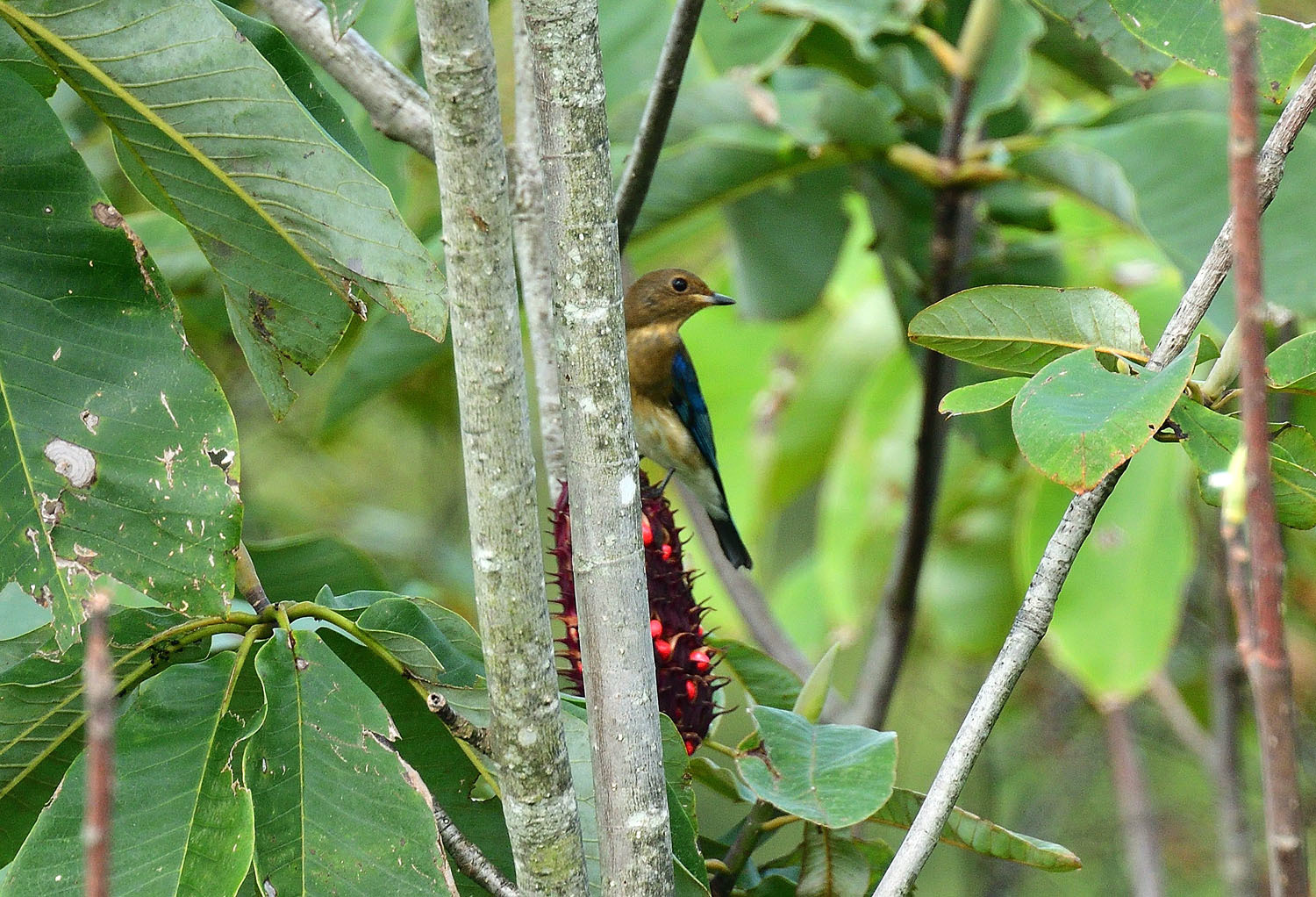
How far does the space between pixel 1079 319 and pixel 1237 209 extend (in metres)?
0.64

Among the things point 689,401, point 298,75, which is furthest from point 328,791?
point 689,401

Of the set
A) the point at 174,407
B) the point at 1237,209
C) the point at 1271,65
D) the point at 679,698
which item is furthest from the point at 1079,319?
the point at 174,407

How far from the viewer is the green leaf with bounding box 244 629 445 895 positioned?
1343 mm

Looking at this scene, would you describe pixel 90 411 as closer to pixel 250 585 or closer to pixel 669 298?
pixel 250 585

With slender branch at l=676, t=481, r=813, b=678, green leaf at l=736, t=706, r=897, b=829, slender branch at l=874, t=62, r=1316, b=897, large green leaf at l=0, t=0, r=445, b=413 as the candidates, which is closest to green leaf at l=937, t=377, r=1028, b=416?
slender branch at l=874, t=62, r=1316, b=897

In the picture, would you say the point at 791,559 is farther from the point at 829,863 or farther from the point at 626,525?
the point at 626,525

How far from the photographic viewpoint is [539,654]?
4.00ft

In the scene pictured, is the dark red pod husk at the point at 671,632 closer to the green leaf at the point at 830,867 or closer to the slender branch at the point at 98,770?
the green leaf at the point at 830,867

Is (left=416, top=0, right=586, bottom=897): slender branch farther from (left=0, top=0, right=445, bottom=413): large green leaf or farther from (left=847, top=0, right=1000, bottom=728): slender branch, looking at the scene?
(left=847, top=0, right=1000, bottom=728): slender branch

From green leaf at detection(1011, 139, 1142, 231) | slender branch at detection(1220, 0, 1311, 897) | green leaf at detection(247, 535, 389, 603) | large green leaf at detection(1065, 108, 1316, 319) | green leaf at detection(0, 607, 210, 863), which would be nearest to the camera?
slender branch at detection(1220, 0, 1311, 897)

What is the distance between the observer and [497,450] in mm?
1160

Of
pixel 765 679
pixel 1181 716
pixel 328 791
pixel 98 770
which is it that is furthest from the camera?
pixel 1181 716

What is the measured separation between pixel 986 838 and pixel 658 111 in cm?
106

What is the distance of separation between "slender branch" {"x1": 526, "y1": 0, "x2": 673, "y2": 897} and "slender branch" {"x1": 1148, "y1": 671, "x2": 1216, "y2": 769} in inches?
139
